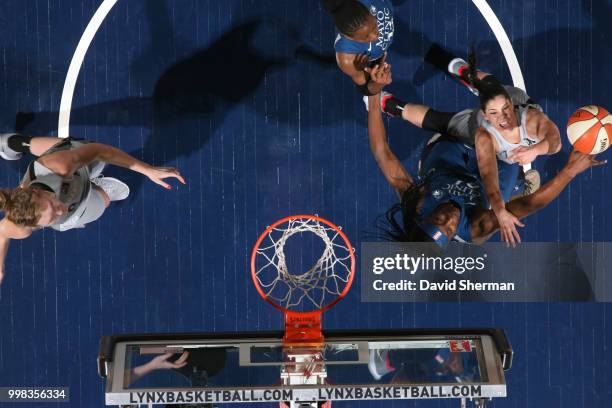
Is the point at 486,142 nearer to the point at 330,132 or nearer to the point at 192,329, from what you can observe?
the point at 330,132

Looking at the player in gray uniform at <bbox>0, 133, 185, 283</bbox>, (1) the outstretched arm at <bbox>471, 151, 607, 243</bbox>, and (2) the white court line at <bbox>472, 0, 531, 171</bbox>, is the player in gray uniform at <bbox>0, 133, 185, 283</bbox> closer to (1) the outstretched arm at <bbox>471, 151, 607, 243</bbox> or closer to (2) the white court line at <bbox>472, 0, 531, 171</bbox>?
(1) the outstretched arm at <bbox>471, 151, 607, 243</bbox>

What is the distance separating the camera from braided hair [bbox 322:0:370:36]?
702 cm

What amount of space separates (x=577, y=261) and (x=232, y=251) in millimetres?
3095

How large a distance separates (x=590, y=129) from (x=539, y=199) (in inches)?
31.1

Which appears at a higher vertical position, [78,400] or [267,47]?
[267,47]

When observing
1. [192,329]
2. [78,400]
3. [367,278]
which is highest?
[367,278]

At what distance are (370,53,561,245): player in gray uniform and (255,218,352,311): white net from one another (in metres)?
1.28

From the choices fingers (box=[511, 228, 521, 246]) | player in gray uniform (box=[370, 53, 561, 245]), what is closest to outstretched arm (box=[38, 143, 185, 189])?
player in gray uniform (box=[370, 53, 561, 245])

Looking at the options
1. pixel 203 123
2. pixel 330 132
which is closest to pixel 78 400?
pixel 203 123

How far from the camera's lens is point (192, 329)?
7.29m

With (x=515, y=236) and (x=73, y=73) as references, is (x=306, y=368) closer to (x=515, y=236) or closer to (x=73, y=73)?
(x=515, y=236)

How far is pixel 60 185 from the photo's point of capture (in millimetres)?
6391

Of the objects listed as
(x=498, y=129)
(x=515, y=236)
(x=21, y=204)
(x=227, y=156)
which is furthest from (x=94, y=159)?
(x=515, y=236)

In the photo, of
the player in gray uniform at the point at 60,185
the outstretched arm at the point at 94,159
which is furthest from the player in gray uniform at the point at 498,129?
the player in gray uniform at the point at 60,185
